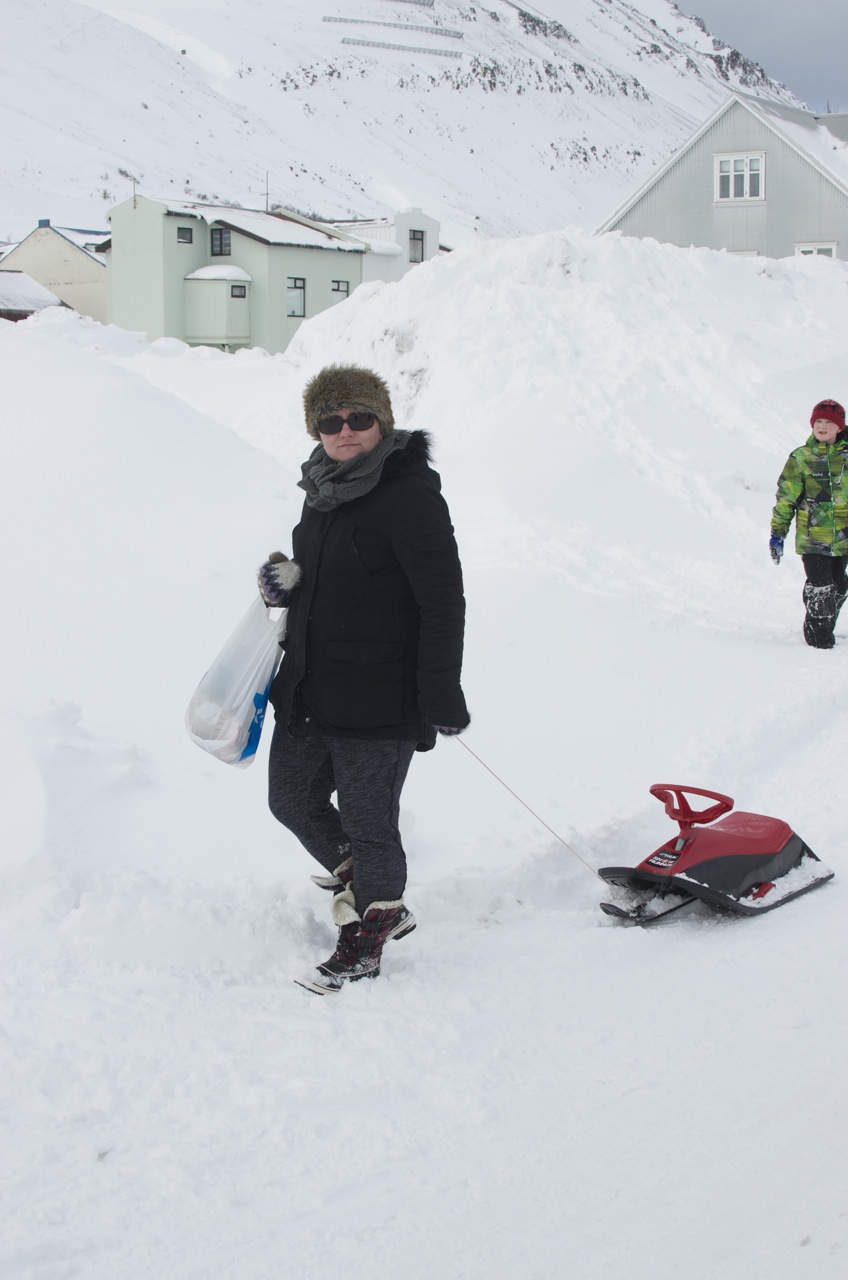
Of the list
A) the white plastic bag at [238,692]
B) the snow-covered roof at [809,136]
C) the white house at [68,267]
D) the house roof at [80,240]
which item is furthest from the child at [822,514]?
the white house at [68,267]

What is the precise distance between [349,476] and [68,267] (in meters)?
48.0

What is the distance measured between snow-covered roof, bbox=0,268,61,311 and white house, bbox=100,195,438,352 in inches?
113

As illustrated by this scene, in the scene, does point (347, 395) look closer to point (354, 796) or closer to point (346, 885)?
point (354, 796)

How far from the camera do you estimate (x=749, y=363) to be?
13.9m

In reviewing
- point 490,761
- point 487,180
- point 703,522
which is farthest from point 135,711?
point 487,180

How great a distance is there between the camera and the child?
23.5ft

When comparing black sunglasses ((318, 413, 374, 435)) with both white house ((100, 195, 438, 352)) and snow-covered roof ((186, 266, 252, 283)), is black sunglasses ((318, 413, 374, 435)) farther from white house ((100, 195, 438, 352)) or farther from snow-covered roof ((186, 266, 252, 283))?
snow-covered roof ((186, 266, 252, 283))

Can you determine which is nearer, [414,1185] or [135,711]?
[414,1185]

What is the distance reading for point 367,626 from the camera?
3.09m

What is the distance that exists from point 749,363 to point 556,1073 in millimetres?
12604

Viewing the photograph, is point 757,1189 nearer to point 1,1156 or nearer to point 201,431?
point 1,1156

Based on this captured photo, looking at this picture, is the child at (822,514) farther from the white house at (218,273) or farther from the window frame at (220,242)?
the window frame at (220,242)

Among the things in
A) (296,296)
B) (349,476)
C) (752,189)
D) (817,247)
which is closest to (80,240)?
(296,296)

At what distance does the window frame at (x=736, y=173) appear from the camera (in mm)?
25000
